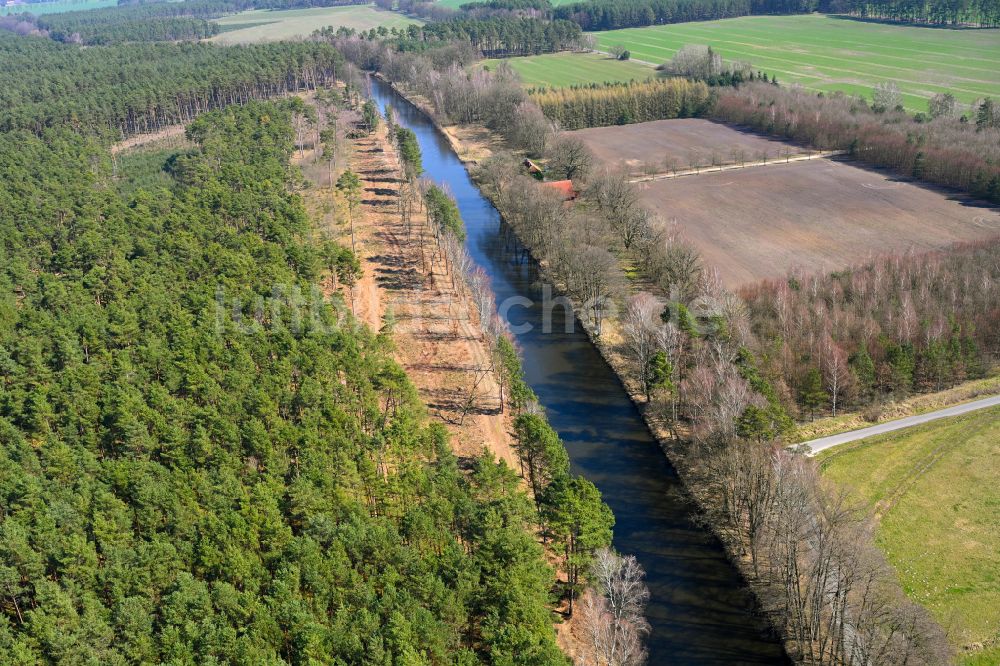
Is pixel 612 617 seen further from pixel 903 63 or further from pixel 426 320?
pixel 903 63

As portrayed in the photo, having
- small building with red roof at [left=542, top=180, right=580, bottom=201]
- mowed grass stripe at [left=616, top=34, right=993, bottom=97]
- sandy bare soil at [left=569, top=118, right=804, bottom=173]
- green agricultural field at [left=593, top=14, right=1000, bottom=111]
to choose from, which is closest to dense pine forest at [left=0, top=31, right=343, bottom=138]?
sandy bare soil at [left=569, top=118, right=804, bottom=173]

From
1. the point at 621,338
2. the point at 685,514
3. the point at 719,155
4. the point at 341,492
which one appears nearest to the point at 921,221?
the point at 719,155

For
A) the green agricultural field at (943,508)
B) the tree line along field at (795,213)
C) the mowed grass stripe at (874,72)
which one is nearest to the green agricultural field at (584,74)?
the mowed grass stripe at (874,72)

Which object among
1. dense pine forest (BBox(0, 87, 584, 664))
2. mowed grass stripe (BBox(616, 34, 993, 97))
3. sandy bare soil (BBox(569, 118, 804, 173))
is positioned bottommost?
dense pine forest (BBox(0, 87, 584, 664))

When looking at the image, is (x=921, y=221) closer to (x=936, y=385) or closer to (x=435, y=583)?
(x=936, y=385)

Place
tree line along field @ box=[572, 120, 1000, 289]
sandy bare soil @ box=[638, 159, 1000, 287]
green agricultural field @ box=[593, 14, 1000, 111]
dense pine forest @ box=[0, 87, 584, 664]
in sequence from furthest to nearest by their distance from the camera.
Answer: green agricultural field @ box=[593, 14, 1000, 111]
tree line along field @ box=[572, 120, 1000, 289]
sandy bare soil @ box=[638, 159, 1000, 287]
dense pine forest @ box=[0, 87, 584, 664]

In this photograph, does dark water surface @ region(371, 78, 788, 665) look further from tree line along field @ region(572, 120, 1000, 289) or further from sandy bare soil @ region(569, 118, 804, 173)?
sandy bare soil @ region(569, 118, 804, 173)

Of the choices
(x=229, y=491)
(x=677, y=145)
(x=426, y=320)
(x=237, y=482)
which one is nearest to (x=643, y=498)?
(x=237, y=482)
